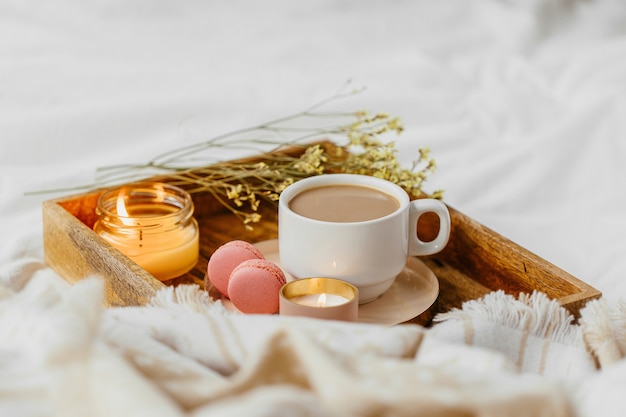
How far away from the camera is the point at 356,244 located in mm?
908

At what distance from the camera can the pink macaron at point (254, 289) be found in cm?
90

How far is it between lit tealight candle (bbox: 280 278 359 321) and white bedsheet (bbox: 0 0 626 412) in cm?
33

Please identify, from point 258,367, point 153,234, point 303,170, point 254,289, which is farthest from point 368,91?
point 258,367

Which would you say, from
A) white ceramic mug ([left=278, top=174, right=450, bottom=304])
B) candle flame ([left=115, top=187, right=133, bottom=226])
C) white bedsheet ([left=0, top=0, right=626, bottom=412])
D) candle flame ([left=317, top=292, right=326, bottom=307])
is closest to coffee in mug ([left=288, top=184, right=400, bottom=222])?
white ceramic mug ([left=278, top=174, right=450, bottom=304])

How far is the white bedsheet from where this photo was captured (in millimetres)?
1394

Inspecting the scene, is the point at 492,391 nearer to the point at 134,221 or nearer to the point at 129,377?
the point at 129,377

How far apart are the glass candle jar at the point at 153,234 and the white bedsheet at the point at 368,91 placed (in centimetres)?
10

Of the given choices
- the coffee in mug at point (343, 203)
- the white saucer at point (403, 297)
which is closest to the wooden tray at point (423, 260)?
the white saucer at point (403, 297)

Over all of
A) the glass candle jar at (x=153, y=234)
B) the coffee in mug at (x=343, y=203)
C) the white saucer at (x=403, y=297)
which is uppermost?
the coffee in mug at (x=343, y=203)

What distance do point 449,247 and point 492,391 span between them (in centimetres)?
53

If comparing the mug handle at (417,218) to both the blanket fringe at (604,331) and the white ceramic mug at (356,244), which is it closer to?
the white ceramic mug at (356,244)

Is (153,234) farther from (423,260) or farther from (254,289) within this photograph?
(423,260)

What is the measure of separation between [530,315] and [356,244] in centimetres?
20

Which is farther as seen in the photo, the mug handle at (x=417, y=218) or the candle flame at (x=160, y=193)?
the candle flame at (x=160, y=193)
